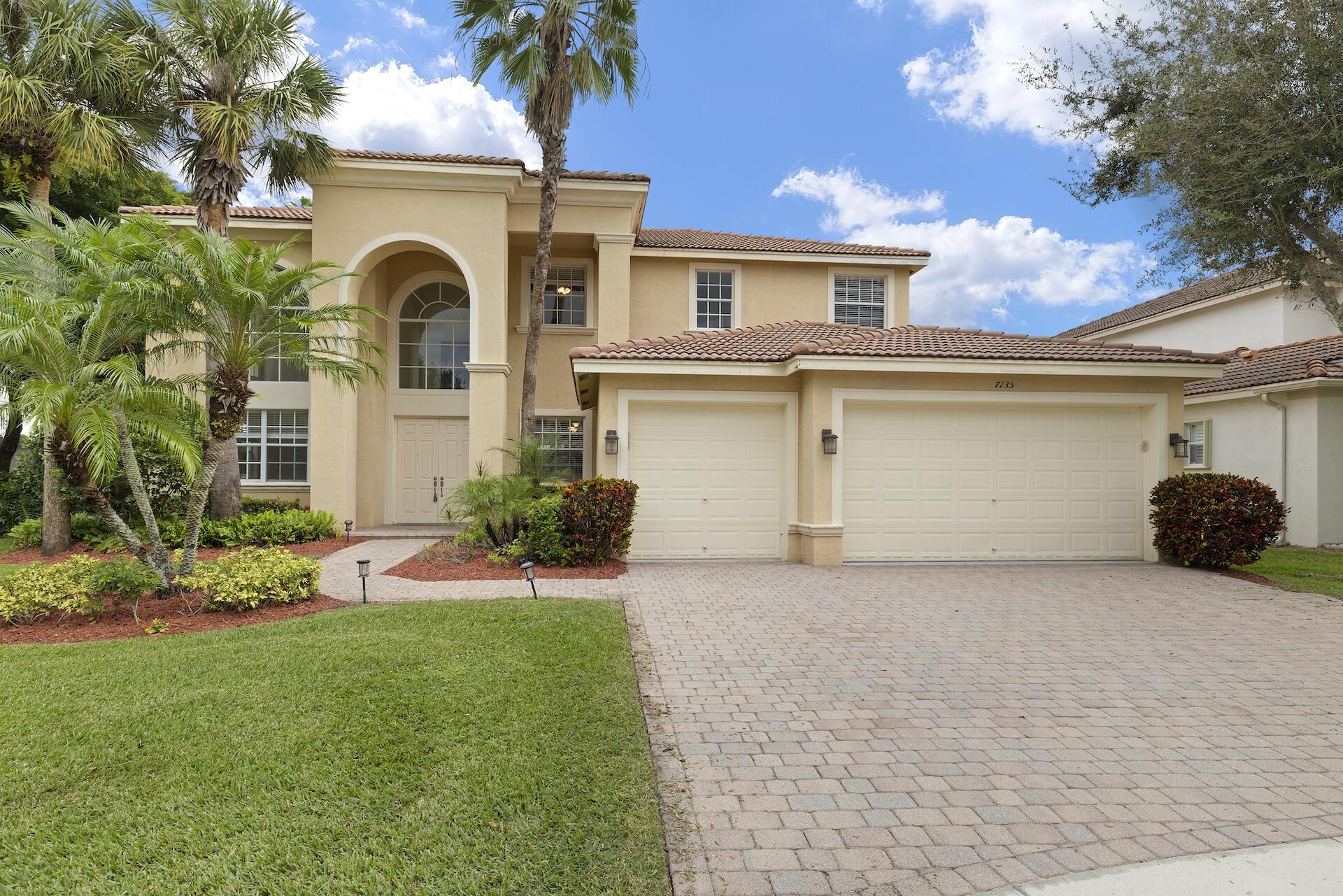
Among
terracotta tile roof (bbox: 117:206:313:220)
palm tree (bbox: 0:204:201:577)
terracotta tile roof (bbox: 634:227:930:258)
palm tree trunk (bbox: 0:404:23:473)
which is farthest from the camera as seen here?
palm tree trunk (bbox: 0:404:23:473)

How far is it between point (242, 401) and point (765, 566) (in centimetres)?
741

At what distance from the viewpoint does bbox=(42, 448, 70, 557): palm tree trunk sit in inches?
467

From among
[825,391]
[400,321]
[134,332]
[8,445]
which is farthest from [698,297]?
[8,445]

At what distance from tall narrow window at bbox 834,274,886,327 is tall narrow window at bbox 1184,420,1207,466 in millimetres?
7718

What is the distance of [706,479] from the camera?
11.0m

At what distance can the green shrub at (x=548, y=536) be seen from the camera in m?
10.1

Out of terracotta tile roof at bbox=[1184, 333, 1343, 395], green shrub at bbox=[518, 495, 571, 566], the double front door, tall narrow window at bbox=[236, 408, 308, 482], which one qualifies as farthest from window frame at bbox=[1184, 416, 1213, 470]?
tall narrow window at bbox=[236, 408, 308, 482]

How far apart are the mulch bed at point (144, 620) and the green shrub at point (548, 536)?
9.88 ft

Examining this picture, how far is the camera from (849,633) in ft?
21.8

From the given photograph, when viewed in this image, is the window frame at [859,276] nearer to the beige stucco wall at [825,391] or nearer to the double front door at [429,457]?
the beige stucco wall at [825,391]

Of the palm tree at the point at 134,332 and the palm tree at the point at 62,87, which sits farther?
the palm tree at the point at 62,87

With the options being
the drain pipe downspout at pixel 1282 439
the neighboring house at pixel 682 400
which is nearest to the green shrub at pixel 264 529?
the neighboring house at pixel 682 400

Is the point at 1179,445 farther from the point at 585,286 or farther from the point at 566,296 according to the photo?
the point at 566,296

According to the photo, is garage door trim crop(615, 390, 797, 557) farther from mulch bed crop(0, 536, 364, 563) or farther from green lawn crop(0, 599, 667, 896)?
mulch bed crop(0, 536, 364, 563)
